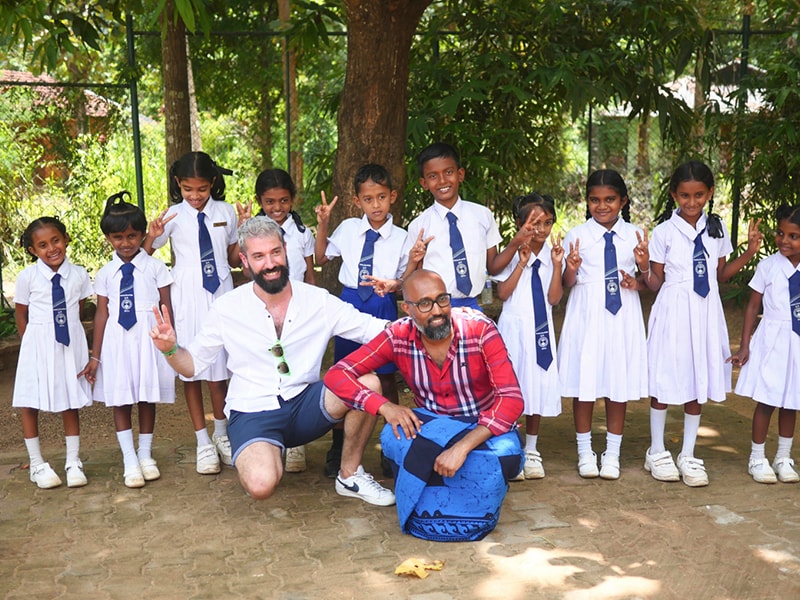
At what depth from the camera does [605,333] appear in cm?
467

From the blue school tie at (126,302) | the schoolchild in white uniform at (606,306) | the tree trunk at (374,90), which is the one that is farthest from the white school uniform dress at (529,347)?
the blue school tie at (126,302)

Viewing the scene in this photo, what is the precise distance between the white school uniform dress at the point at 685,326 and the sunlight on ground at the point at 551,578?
1246 mm

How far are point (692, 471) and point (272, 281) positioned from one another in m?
2.40

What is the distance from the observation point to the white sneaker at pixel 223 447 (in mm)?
5016

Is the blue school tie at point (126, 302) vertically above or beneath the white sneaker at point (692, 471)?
→ above

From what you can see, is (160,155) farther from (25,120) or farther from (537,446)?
(537,446)

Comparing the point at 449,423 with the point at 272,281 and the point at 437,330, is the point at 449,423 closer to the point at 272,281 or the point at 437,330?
the point at 437,330

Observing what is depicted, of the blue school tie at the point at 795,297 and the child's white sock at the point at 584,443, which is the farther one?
the child's white sock at the point at 584,443

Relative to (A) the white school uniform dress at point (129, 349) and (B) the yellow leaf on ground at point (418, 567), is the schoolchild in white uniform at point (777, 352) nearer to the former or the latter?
(B) the yellow leaf on ground at point (418, 567)

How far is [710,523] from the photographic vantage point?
414 centimetres

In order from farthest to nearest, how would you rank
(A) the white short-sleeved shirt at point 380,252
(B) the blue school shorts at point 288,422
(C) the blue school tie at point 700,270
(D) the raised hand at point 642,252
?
1. (A) the white short-sleeved shirt at point 380,252
2. (C) the blue school tie at point 700,270
3. (D) the raised hand at point 642,252
4. (B) the blue school shorts at point 288,422

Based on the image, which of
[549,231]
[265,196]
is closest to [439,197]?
[549,231]

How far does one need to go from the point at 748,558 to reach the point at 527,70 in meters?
4.73

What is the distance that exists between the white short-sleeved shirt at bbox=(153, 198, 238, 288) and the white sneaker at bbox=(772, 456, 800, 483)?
3.21m
